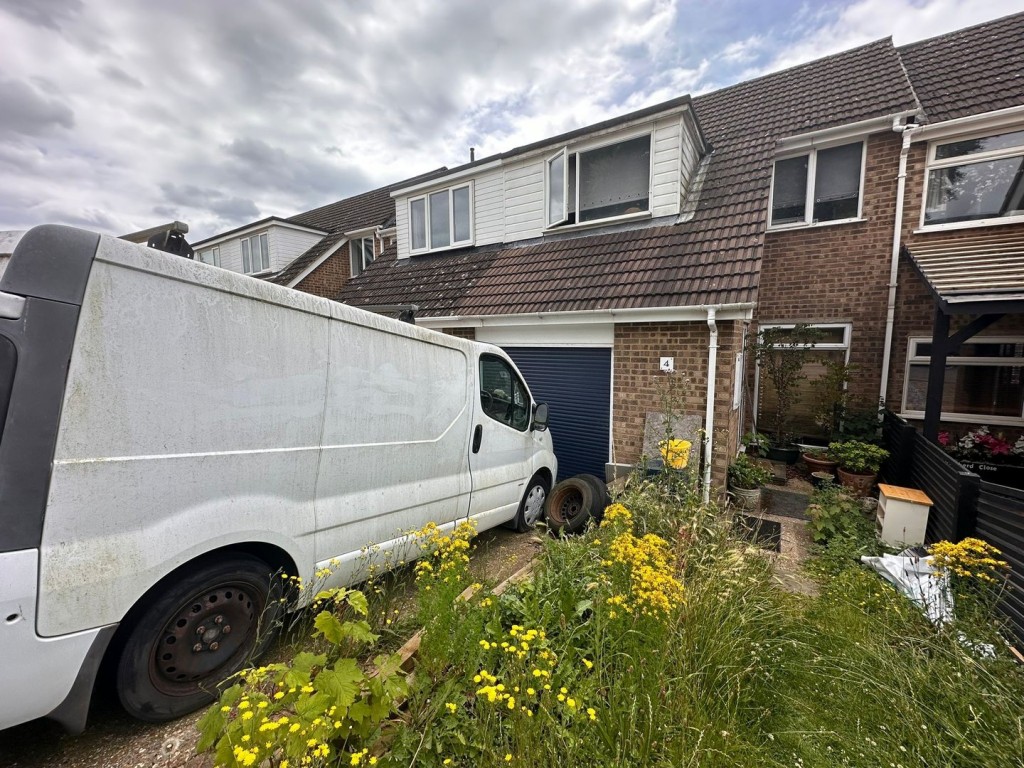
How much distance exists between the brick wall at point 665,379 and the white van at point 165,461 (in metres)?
3.68

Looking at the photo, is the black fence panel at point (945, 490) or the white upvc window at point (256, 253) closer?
the black fence panel at point (945, 490)

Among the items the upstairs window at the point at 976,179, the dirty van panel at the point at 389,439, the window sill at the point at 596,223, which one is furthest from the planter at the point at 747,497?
the upstairs window at the point at 976,179

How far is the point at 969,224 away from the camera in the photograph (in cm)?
679

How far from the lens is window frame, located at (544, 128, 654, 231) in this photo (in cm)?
682

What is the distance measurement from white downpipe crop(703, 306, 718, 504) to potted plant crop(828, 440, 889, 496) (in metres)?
2.40

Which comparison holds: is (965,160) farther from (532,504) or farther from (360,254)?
(360,254)

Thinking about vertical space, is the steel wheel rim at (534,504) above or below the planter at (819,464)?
below

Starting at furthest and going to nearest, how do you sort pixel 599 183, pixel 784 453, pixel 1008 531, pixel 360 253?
1. pixel 360 253
2. pixel 784 453
3. pixel 599 183
4. pixel 1008 531

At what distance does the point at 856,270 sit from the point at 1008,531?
578cm

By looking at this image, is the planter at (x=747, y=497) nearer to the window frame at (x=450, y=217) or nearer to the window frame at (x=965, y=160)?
the window frame at (x=965, y=160)

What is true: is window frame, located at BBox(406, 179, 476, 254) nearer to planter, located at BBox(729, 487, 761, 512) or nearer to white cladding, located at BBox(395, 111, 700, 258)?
white cladding, located at BBox(395, 111, 700, 258)

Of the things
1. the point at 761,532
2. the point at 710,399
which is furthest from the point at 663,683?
the point at 710,399

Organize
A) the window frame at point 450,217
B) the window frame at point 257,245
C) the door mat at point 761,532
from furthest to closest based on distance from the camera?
the window frame at point 257,245, the window frame at point 450,217, the door mat at point 761,532

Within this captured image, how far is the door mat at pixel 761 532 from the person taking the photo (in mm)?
4660
